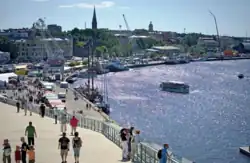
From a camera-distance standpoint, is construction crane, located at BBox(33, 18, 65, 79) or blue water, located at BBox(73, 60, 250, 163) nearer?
blue water, located at BBox(73, 60, 250, 163)

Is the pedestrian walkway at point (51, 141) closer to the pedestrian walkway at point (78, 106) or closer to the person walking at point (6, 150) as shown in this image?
the person walking at point (6, 150)

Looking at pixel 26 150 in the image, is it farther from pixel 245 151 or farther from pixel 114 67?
pixel 114 67

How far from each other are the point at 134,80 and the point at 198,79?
8.29 m

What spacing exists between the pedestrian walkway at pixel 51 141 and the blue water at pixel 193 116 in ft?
3.58

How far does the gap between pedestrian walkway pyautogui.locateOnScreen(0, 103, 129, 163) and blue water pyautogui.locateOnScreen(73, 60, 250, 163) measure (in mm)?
1091

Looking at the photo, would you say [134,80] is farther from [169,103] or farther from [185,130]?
[185,130]

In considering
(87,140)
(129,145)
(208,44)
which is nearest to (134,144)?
(129,145)

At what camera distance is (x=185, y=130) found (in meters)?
25.8

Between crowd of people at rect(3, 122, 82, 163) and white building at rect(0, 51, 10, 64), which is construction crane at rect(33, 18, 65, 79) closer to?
white building at rect(0, 51, 10, 64)

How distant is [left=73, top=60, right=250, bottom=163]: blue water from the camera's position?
21.7 m

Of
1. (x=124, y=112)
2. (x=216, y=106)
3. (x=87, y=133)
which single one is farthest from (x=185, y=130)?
(x=87, y=133)

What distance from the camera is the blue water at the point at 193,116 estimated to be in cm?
2170

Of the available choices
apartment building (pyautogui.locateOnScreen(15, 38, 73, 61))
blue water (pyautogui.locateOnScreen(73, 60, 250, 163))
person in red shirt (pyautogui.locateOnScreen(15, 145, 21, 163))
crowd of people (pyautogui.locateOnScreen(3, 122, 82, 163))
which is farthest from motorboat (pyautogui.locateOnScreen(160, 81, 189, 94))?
person in red shirt (pyautogui.locateOnScreen(15, 145, 21, 163))

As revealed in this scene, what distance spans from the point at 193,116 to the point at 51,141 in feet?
71.8
